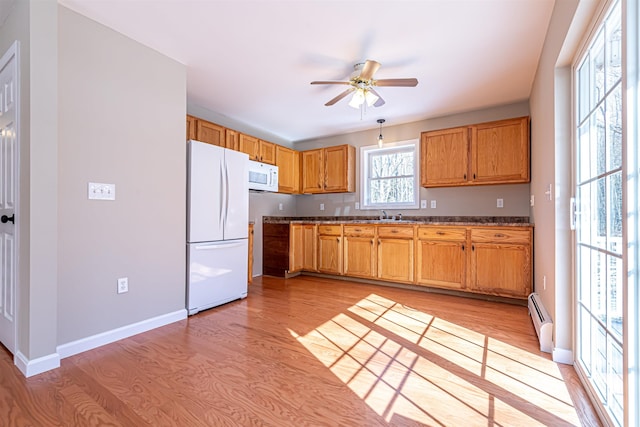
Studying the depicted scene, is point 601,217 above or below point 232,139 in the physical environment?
below

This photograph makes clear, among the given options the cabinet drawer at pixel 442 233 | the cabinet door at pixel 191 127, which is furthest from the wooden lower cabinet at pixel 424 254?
the cabinet door at pixel 191 127

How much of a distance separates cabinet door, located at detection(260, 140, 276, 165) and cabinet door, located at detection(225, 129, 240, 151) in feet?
1.61

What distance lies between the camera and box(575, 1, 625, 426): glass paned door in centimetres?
125

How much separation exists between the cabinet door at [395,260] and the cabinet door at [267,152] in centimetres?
205

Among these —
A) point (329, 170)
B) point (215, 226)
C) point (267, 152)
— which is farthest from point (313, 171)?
point (215, 226)

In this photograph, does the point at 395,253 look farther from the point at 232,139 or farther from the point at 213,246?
the point at 232,139

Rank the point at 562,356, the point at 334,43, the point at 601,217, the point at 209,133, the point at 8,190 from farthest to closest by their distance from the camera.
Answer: the point at 209,133 < the point at 334,43 < the point at 8,190 < the point at 562,356 < the point at 601,217

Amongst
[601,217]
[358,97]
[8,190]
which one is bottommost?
[601,217]

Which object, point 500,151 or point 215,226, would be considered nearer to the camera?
point 215,226

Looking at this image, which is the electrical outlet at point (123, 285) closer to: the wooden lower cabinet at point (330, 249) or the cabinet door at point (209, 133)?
the cabinet door at point (209, 133)

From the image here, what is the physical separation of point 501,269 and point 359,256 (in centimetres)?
172

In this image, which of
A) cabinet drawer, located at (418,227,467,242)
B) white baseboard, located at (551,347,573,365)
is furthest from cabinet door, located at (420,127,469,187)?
white baseboard, located at (551,347,573,365)

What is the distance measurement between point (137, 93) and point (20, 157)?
3.01 feet

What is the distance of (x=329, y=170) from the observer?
4.98 metres
